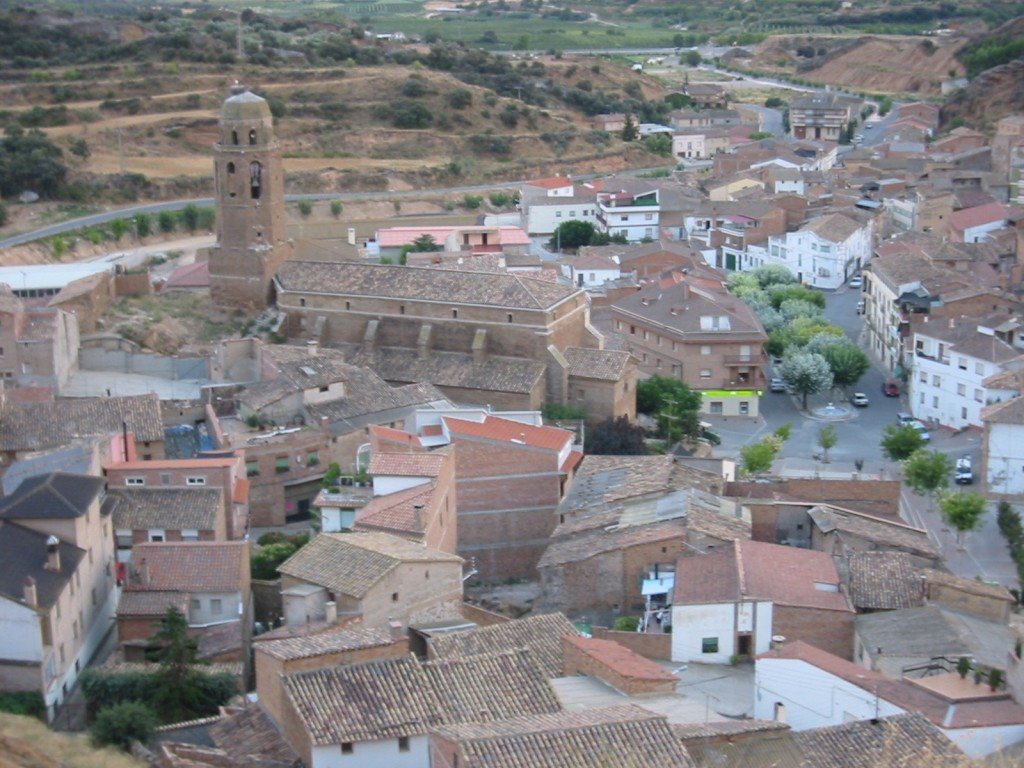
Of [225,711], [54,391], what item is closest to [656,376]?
[54,391]

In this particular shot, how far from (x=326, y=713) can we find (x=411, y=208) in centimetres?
4588

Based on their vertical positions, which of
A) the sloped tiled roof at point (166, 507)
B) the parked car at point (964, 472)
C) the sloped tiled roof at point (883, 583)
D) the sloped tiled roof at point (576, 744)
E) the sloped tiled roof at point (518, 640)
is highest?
the sloped tiled roof at point (576, 744)

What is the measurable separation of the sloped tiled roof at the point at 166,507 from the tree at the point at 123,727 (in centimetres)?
614

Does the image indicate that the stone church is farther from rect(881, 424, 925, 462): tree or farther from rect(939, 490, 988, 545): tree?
rect(939, 490, 988, 545): tree

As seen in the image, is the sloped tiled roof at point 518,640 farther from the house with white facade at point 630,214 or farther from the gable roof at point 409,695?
the house with white facade at point 630,214

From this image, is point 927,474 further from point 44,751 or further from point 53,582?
point 44,751

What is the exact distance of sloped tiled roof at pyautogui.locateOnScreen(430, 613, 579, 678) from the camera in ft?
63.6

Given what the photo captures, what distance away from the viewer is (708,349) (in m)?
40.3

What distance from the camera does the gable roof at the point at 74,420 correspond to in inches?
1075

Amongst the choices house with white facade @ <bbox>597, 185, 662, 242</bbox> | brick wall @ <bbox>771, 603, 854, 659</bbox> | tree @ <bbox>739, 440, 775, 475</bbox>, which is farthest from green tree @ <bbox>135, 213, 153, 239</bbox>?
brick wall @ <bbox>771, 603, 854, 659</bbox>

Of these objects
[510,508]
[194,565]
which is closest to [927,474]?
[510,508]

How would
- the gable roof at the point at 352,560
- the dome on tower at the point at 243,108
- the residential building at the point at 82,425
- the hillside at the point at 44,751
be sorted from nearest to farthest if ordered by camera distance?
the hillside at the point at 44,751
the gable roof at the point at 352,560
the residential building at the point at 82,425
the dome on tower at the point at 243,108

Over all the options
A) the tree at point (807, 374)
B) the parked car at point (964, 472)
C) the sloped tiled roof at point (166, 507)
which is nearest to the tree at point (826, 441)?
the parked car at point (964, 472)

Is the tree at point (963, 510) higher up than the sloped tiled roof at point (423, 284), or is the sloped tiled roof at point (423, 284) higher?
the sloped tiled roof at point (423, 284)
